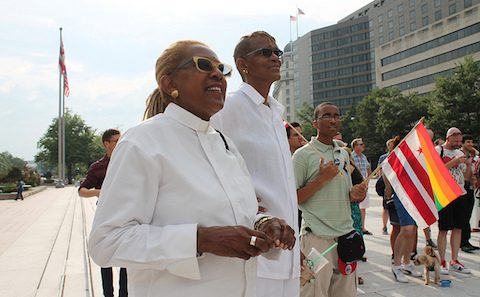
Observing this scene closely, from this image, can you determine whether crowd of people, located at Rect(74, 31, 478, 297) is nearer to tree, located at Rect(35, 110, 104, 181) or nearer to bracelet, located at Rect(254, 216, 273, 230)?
bracelet, located at Rect(254, 216, 273, 230)

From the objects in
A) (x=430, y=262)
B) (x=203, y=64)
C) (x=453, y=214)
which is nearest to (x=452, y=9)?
(x=453, y=214)

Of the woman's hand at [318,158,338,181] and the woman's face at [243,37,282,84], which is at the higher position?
the woman's face at [243,37,282,84]

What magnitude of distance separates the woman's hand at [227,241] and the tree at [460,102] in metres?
41.0

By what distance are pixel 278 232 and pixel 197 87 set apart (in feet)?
2.15

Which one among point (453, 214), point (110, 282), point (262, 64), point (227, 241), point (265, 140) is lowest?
point (110, 282)

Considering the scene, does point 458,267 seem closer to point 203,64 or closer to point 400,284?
point 400,284

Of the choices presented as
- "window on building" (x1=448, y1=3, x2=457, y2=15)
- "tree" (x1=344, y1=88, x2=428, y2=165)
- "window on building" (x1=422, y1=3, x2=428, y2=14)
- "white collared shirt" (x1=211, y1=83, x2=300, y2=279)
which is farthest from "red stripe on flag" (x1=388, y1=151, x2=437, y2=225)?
"window on building" (x1=422, y1=3, x2=428, y2=14)

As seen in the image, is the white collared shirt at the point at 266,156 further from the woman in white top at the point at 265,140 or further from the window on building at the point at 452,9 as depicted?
the window on building at the point at 452,9

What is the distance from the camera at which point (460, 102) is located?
38.0 meters

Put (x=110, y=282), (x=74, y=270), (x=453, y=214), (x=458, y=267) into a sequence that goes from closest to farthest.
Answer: (x=110, y=282) < (x=458, y=267) < (x=453, y=214) < (x=74, y=270)

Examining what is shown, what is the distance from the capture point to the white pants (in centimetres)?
233

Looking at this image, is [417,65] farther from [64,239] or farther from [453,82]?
[64,239]

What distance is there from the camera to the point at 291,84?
433 feet

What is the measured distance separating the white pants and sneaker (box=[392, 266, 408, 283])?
3808 mm
